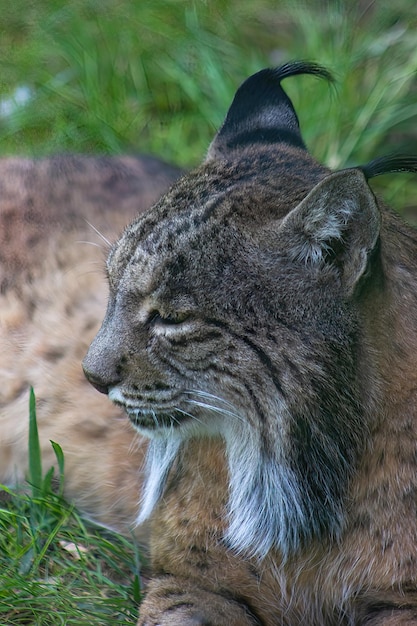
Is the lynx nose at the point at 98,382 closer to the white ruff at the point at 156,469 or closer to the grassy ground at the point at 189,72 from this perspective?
the white ruff at the point at 156,469

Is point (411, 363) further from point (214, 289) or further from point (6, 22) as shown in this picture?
point (6, 22)

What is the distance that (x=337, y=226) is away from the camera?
8.79 ft

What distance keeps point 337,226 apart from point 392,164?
1.11 ft

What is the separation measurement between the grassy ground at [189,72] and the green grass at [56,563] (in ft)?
8.34

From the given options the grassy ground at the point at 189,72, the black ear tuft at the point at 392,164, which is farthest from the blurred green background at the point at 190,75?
the black ear tuft at the point at 392,164

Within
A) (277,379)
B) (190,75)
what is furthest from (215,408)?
(190,75)

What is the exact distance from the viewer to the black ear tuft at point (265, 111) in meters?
3.34

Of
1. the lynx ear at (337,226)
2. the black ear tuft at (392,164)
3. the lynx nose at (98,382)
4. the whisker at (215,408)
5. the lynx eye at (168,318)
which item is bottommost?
the whisker at (215,408)

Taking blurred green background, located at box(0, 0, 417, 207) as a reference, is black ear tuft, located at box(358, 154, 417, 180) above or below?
below

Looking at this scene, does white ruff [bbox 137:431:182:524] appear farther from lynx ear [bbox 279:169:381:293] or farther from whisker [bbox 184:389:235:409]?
lynx ear [bbox 279:169:381:293]

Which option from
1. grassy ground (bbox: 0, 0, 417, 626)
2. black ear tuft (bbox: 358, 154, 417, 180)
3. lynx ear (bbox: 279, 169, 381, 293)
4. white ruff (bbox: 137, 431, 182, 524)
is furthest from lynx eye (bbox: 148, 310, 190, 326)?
grassy ground (bbox: 0, 0, 417, 626)

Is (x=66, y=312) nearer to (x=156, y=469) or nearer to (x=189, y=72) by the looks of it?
(x=156, y=469)

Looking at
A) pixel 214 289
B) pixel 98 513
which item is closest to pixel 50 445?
pixel 98 513

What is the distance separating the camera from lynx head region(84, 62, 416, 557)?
2715mm
